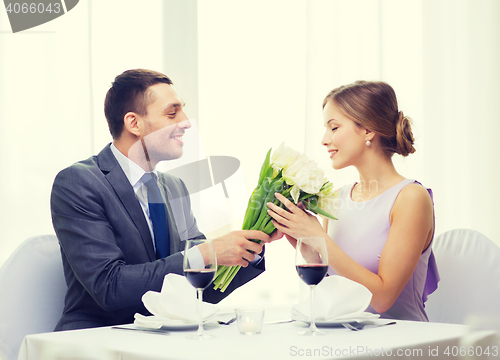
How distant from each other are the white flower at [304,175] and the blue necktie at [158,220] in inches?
21.6

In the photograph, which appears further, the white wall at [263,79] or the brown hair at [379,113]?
the white wall at [263,79]

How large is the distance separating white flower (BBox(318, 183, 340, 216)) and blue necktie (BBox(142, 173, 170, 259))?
57 cm

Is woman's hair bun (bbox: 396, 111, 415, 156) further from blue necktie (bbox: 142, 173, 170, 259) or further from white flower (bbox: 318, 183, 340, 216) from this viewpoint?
blue necktie (bbox: 142, 173, 170, 259)

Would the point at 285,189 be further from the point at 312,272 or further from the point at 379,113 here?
the point at 379,113

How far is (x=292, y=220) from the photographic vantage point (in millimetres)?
1234

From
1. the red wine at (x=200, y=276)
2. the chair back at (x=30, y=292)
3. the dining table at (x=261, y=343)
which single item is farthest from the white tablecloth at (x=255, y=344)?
the chair back at (x=30, y=292)

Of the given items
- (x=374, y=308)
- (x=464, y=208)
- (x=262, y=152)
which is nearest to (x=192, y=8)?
(x=262, y=152)

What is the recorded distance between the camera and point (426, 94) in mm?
2885

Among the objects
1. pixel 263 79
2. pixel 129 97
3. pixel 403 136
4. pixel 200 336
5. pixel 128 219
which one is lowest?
pixel 200 336

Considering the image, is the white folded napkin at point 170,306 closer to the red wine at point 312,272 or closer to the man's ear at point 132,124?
the red wine at point 312,272

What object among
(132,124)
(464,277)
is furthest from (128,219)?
(464,277)

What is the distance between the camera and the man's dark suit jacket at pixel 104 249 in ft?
3.98

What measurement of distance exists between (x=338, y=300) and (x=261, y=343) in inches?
10.2

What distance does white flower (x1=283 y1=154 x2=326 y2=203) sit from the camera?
111 cm
